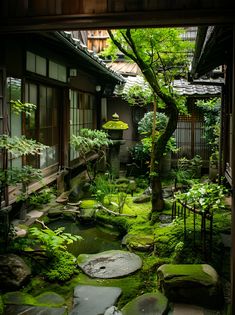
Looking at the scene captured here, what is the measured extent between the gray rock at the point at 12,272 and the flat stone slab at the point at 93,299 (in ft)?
3.10

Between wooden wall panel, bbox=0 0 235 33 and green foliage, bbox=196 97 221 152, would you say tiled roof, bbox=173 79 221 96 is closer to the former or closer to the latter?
green foliage, bbox=196 97 221 152

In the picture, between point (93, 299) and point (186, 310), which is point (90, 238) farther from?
point (186, 310)

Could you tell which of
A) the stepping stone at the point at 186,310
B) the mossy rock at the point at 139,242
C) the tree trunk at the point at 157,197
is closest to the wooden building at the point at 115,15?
the stepping stone at the point at 186,310

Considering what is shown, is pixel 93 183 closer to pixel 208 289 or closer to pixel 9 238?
pixel 9 238

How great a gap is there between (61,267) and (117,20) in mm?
4689

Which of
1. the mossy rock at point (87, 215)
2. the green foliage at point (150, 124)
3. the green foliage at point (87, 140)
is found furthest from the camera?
the green foliage at point (150, 124)

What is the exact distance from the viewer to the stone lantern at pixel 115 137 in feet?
51.6

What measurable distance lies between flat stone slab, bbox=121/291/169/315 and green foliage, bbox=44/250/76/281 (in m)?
1.54

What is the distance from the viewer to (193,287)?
5535mm

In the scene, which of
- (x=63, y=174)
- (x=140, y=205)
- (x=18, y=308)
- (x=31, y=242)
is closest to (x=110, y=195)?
(x=140, y=205)

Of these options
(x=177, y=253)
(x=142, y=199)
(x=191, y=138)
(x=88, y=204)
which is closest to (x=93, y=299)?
(x=177, y=253)

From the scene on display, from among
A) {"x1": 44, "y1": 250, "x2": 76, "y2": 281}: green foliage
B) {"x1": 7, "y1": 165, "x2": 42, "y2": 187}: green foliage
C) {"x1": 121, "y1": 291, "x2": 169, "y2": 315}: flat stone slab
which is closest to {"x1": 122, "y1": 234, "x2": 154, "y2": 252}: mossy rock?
{"x1": 44, "y1": 250, "x2": 76, "y2": 281}: green foliage

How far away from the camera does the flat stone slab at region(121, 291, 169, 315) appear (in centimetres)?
534

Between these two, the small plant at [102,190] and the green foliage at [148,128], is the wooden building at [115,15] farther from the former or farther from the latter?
the green foliage at [148,128]
